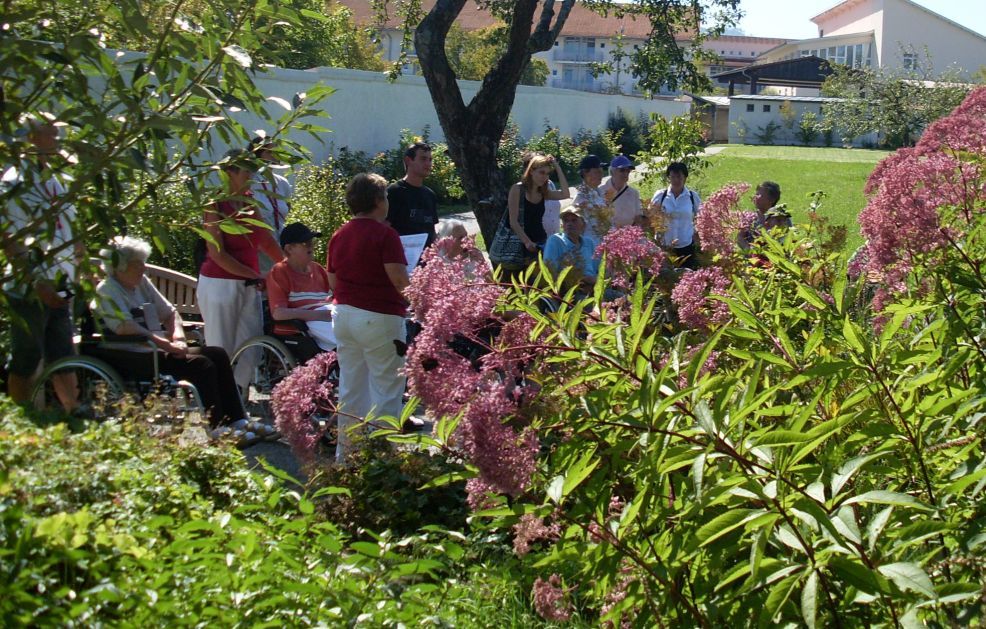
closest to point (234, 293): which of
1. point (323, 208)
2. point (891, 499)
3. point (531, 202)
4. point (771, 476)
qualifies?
point (531, 202)

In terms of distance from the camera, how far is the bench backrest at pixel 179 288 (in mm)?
9484

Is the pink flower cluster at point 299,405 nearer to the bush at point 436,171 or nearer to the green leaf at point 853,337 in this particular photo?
the green leaf at point 853,337

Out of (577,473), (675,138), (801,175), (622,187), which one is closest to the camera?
(577,473)

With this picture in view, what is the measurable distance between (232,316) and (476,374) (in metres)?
5.59

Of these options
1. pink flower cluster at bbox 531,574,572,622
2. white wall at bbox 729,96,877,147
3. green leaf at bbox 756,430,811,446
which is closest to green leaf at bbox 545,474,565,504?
green leaf at bbox 756,430,811,446

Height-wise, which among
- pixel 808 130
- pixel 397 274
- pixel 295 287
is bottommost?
pixel 808 130

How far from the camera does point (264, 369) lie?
8.70 meters

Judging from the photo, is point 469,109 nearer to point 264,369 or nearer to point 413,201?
point 413,201

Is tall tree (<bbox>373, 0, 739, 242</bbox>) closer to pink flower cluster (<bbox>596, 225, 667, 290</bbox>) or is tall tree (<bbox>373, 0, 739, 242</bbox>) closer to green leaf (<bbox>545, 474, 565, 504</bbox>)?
pink flower cluster (<bbox>596, 225, 667, 290</bbox>)

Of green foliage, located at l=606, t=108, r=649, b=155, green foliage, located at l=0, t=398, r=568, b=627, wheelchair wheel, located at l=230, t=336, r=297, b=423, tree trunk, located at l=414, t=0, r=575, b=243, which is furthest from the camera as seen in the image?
green foliage, located at l=606, t=108, r=649, b=155

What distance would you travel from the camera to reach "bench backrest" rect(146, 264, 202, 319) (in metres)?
9.48

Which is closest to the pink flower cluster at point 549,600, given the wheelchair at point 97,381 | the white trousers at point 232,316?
the wheelchair at point 97,381

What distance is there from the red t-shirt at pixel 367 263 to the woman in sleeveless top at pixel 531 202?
2.55 metres

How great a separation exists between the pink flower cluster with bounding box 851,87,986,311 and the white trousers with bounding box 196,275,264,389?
17.4 ft
